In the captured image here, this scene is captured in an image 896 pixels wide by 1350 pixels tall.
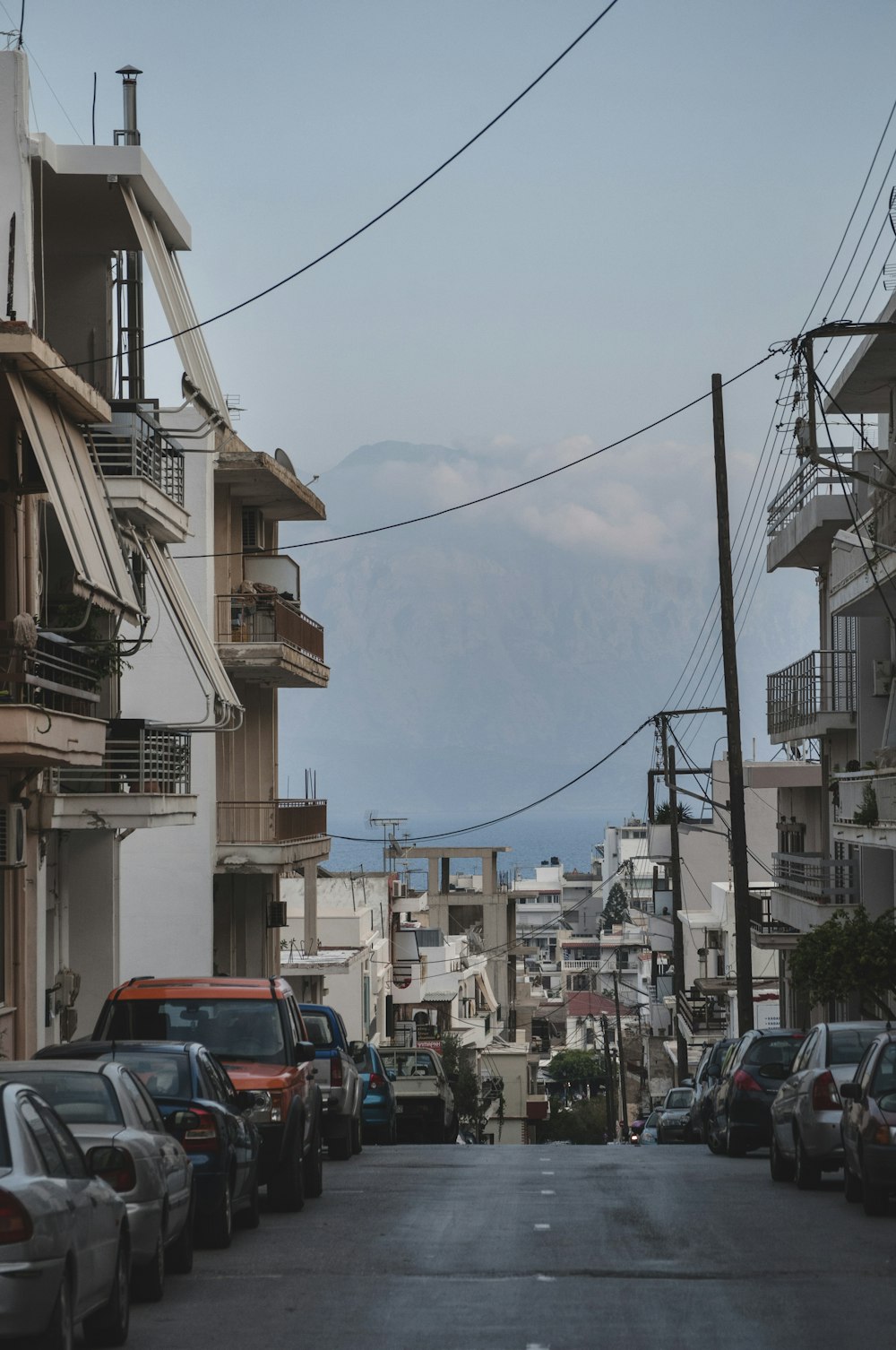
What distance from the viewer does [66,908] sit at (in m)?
27.7

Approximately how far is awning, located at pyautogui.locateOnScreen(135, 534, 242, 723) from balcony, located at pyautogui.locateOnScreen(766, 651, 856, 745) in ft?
49.7

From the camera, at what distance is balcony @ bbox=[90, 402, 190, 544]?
24.2 meters

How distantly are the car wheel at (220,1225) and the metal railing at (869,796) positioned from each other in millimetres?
14805

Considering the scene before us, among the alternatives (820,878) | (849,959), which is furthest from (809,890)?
(849,959)

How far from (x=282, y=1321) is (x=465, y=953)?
236ft

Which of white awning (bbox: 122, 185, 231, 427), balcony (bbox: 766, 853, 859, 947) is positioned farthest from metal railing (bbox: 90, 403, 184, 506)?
balcony (bbox: 766, 853, 859, 947)

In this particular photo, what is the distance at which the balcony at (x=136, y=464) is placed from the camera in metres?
24.2

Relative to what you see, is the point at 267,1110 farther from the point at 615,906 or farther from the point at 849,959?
the point at 615,906

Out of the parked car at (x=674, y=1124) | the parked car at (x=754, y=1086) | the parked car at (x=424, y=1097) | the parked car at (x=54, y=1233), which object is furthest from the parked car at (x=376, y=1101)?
the parked car at (x=54, y=1233)

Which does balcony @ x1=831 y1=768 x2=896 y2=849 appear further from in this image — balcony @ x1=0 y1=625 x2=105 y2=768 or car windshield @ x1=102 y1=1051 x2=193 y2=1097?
car windshield @ x1=102 y1=1051 x2=193 y2=1097

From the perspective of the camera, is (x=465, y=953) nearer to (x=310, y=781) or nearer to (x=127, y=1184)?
(x=310, y=781)

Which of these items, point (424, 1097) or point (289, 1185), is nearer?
point (289, 1185)

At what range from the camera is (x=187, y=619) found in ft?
87.4

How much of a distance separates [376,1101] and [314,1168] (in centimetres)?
1181
